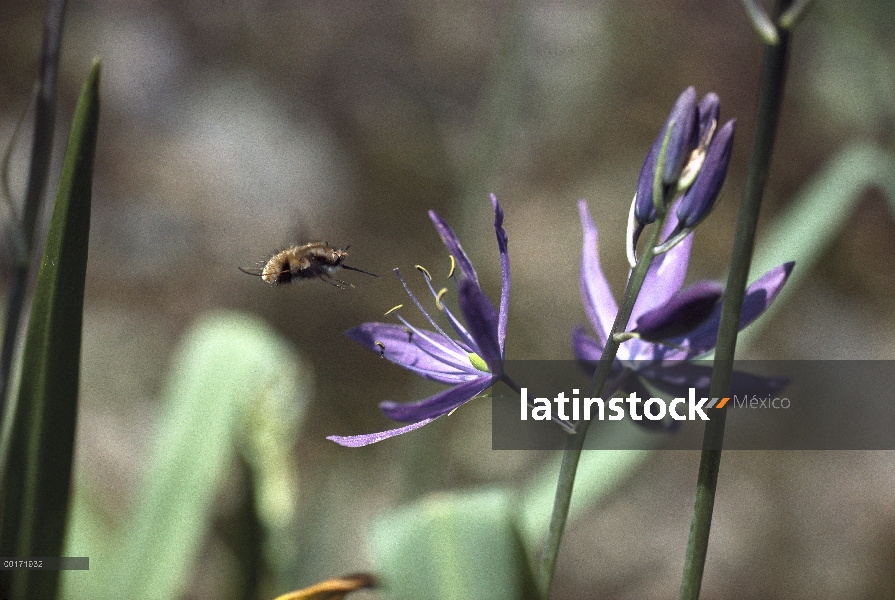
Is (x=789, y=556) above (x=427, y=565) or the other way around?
the other way around

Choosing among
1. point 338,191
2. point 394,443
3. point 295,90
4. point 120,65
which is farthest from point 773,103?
point 120,65

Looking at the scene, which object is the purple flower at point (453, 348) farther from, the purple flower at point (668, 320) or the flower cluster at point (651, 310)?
the purple flower at point (668, 320)

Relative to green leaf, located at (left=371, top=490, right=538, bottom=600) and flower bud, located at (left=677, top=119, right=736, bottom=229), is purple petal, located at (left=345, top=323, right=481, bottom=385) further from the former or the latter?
flower bud, located at (left=677, top=119, right=736, bottom=229)

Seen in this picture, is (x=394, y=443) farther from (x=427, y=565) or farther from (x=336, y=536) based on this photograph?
(x=427, y=565)

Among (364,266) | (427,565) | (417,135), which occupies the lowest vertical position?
(427,565)

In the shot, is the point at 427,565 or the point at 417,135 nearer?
the point at 427,565

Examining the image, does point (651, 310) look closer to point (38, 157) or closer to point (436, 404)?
point (436, 404)
